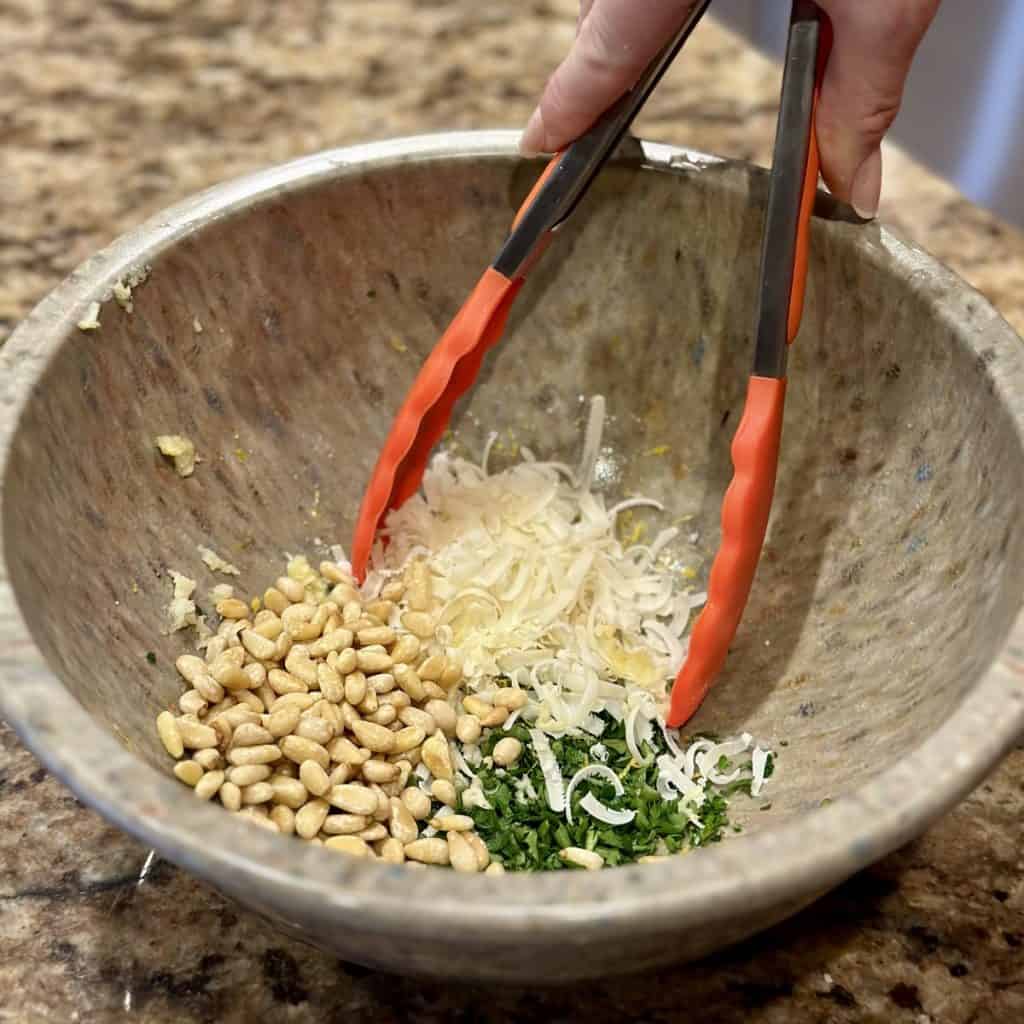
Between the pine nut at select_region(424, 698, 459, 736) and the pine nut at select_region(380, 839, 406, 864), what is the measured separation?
124 millimetres

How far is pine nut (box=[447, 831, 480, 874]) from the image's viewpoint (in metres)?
0.81

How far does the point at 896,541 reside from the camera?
938 mm

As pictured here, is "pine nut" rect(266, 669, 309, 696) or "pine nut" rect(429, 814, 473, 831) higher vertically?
"pine nut" rect(266, 669, 309, 696)

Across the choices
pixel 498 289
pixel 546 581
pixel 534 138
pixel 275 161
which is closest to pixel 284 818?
pixel 546 581

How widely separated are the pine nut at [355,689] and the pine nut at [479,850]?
14cm

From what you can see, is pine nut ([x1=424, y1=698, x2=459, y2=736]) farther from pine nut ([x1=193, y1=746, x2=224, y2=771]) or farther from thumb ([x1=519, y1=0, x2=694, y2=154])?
thumb ([x1=519, y1=0, x2=694, y2=154])

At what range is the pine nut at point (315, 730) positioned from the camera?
2.85 ft

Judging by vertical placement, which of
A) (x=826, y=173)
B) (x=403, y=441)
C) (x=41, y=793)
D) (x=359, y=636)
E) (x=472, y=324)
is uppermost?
(x=826, y=173)

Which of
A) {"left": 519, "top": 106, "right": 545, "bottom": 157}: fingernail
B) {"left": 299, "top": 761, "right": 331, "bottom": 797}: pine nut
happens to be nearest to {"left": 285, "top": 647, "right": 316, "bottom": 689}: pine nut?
{"left": 299, "top": 761, "right": 331, "bottom": 797}: pine nut

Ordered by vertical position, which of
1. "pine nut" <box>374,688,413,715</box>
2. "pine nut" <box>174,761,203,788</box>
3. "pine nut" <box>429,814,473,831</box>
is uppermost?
"pine nut" <box>174,761,203,788</box>

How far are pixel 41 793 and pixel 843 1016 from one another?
62 centimetres

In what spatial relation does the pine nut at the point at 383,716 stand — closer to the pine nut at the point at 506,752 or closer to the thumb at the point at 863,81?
the pine nut at the point at 506,752

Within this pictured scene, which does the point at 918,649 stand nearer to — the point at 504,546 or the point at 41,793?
the point at 504,546

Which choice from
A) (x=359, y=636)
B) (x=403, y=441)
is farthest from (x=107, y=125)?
(x=359, y=636)
